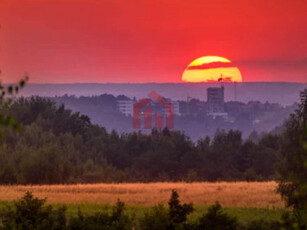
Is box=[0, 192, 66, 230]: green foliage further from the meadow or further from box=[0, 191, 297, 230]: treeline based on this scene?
the meadow

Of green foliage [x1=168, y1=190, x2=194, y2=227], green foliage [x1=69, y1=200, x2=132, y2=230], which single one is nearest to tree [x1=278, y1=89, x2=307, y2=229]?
green foliage [x1=168, y1=190, x2=194, y2=227]

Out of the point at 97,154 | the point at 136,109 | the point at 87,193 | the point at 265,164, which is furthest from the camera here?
the point at 136,109

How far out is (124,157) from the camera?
82375 millimetres

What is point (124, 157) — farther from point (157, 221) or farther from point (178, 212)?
point (157, 221)

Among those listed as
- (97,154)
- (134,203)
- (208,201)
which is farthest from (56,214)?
(97,154)

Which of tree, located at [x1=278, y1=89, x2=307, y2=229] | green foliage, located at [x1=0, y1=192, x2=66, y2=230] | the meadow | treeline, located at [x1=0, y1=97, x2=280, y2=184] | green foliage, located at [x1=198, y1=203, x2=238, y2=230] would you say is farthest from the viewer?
treeline, located at [x1=0, y1=97, x2=280, y2=184]

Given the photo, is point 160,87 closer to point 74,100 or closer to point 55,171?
point 74,100

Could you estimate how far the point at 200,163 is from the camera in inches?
3073

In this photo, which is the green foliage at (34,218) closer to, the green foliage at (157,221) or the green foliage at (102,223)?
the green foliage at (102,223)

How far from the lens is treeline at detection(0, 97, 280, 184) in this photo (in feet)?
221

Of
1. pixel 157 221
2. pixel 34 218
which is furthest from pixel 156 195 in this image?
pixel 157 221

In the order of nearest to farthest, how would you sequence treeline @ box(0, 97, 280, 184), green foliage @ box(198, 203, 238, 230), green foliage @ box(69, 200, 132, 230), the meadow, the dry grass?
1. green foliage @ box(198, 203, 238, 230)
2. green foliage @ box(69, 200, 132, 230)
3. the meadow
4. the dry grass
5. treeline @ box(0, 97, 280, 184)

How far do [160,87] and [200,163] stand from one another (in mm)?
120198

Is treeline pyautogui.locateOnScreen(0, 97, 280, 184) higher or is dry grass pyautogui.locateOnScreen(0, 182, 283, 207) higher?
treeline pyautogui.locateOnScreen(0, 97, 280, 184)
